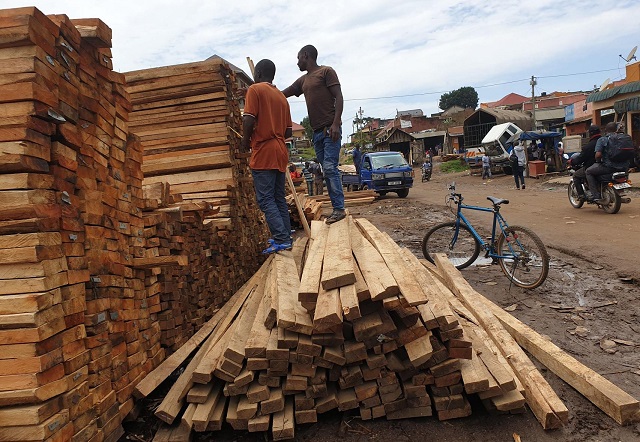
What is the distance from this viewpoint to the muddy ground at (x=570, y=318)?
2.85 meters

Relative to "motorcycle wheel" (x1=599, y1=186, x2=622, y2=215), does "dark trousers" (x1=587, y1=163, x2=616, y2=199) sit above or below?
above

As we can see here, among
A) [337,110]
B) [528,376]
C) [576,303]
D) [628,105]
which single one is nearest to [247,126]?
[337,110]

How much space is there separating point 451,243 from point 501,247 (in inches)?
38.4

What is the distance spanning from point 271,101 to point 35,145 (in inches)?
117

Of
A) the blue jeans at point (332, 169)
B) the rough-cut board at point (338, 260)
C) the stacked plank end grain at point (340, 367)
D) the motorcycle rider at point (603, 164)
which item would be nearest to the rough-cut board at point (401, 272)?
the stacked plank end grain at point (340, 367)

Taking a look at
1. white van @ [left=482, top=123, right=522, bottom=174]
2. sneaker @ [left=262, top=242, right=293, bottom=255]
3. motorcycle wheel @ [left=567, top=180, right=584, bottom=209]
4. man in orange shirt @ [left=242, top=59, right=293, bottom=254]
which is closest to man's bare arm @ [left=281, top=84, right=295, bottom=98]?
man in orange shirt @ [left=242, top=59, right=293, bottom=254]

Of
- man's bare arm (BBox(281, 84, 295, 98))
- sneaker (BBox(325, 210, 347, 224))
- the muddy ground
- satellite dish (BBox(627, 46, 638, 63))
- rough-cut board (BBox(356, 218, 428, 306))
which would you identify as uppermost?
satellite dish (BBox(627, 46, 638, 63))

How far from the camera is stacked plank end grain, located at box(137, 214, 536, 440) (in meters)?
2.76

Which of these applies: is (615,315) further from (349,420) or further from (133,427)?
(133,427)

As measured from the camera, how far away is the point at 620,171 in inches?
392

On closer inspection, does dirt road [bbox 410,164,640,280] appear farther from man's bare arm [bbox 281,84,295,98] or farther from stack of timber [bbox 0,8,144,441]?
stack of timber [bbox 0,8,144,441]

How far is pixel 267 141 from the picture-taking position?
4984 mm

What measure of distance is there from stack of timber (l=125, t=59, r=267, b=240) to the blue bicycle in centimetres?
320

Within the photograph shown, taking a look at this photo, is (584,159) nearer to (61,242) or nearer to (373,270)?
(373,270)
